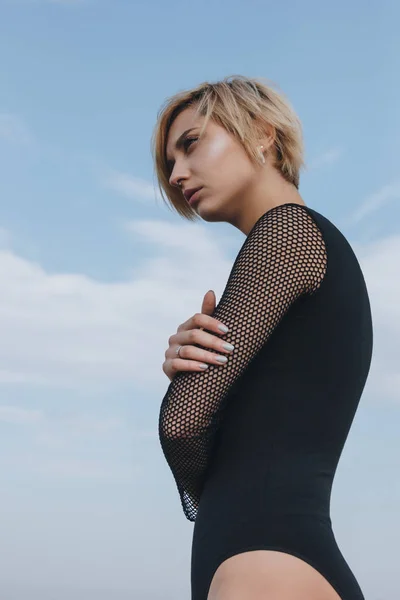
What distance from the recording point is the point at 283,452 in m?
2.39

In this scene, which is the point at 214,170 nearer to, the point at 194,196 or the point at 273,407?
the point at 194,196

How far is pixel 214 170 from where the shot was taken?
296 cm

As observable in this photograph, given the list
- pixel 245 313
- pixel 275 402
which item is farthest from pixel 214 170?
pixel 275 402

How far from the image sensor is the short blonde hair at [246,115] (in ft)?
9.89

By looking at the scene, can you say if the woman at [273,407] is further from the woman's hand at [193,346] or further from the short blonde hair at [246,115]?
the short blonde hair at [246,115]

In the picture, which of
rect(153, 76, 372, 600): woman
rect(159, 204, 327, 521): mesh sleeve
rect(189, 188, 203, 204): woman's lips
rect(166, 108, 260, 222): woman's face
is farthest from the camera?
rect(189, 188, 203, 204): woman's lips

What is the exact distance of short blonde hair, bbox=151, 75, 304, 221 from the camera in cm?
301

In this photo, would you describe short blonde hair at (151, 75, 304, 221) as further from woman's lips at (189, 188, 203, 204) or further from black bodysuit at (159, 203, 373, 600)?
black bodysuit at (159, 203, 373, 600)

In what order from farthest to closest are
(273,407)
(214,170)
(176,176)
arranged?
(176,176) < (214,170) < (273,407)

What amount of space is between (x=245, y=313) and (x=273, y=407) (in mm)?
287

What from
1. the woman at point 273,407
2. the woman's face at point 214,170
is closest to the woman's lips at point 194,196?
the woman's face at point 214,170

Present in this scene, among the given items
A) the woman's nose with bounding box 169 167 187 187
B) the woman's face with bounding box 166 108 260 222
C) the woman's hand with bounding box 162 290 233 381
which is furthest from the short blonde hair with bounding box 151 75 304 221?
the woman's hand with bounding box 162 290 233 381

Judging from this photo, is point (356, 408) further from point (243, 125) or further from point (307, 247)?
point (243, 125)

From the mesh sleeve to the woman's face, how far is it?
0.38 m
